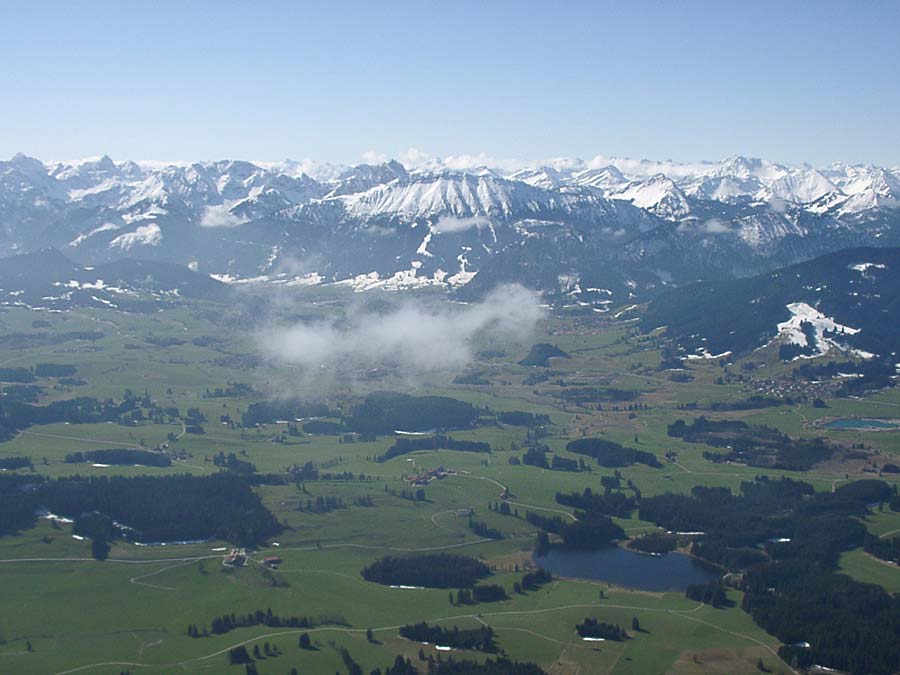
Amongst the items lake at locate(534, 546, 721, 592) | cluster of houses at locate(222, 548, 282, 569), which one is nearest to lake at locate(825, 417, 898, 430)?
lake at locate(534, 546, 721, 592)

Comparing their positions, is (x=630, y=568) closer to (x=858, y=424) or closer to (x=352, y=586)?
(x=352, y=586)

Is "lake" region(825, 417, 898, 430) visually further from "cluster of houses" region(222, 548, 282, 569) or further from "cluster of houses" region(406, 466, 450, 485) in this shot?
"cluster of houses" region(222, 548, 282, 569)

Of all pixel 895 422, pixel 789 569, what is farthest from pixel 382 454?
pixel 895 422

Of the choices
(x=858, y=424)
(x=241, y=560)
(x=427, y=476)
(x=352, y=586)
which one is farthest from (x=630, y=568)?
(x=858, y=424)

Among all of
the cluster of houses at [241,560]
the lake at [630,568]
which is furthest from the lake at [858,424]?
the cluster of houses at [241,560]

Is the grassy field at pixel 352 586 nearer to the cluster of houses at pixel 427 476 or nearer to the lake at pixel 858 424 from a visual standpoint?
the cluster of houses at pixel 427 476

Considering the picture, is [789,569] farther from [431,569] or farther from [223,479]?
[223,479]
